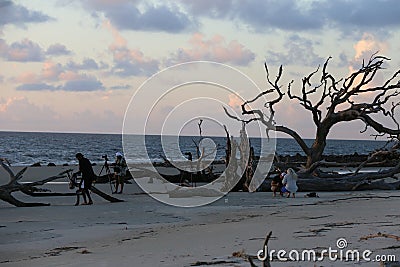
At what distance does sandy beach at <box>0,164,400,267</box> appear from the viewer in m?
9.52

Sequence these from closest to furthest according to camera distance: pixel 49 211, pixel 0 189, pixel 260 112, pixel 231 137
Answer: pixel 49 211, pixel 0 189, pixel 231 137, pixel 260 112

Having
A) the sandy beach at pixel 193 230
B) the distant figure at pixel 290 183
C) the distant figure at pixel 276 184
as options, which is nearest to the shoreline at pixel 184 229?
the sandy beach at pixel 193 230

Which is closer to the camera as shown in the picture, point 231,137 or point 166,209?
point 166,209

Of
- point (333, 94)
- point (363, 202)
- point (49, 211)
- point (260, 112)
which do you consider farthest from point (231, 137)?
point (49, 211)

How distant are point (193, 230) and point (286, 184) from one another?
28.5 feet

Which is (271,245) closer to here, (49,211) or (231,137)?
(49,211)

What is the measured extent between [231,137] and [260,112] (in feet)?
7.84

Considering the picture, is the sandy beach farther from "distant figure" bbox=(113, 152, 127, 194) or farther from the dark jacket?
"distant figure" bbox=(113, 152, 127, 194)

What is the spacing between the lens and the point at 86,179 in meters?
19.1

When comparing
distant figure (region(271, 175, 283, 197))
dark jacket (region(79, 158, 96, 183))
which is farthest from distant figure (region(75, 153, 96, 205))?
distant figure (region(271, 175, 283, 197))

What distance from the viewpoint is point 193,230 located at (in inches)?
504

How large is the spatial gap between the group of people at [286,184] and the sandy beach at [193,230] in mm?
534

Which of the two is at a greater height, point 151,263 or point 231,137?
point 231,137

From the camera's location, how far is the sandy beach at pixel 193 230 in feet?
31.2
